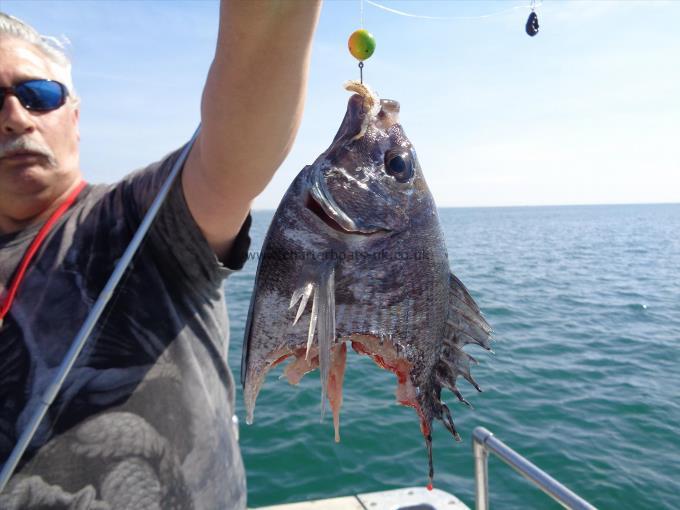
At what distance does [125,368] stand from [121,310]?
233mm

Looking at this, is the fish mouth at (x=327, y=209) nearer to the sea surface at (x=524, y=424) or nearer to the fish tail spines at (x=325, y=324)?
the fish tail spines at (x=325, y=324)

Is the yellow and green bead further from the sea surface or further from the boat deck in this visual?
the sea surface

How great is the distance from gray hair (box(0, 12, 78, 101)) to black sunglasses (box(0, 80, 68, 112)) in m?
0.14

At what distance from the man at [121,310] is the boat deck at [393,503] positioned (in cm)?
228

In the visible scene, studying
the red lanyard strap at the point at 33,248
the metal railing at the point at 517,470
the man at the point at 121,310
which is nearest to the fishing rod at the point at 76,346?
the man at the point at 121,310

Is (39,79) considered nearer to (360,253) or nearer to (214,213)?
(214,213)

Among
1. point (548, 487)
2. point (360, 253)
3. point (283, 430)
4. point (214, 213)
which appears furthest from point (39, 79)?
point (283, 430)

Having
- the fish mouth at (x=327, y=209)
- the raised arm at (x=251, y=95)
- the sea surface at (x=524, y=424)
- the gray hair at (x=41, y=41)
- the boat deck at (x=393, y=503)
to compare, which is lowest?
the sea surface at (x=524, y=424)

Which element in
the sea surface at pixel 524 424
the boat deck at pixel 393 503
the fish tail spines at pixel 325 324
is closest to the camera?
the fish tail spines at pixel 325 324

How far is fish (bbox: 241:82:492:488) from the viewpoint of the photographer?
146 cm

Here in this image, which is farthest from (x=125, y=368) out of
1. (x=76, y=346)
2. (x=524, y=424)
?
(x=524, y=424)

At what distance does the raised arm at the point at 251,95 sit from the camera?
1163 mm

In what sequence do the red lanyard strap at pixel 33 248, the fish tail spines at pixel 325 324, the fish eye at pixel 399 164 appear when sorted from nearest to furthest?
the fish tail spines at pixel 325 324, the fish eye at pixel 399 164, the red lanyard strap at pixel 33 248

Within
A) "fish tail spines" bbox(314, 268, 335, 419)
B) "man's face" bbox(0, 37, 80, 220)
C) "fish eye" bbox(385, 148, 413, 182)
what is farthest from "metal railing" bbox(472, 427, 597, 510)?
"man's face" bbox(0, 37, 80, 220)
